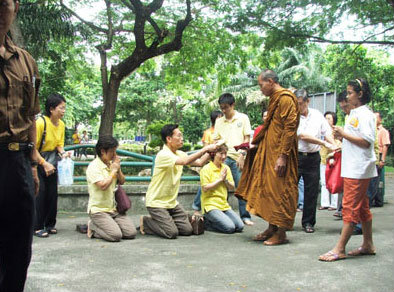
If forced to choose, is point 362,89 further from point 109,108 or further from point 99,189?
point 109,108

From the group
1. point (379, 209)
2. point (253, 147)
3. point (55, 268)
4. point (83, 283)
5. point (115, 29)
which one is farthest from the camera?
point (115, 29)

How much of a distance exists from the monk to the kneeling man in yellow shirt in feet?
3.28

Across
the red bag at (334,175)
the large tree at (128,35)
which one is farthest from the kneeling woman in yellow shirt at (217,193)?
the large tree at (128,35)

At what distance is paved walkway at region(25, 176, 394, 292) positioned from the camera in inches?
151

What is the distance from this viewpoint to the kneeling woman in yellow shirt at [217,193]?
636cm

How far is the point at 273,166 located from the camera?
5.36 m

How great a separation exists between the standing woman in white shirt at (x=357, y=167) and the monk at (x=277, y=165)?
68 cm

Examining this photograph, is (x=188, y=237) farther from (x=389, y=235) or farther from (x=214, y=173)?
(x=389, y=235)

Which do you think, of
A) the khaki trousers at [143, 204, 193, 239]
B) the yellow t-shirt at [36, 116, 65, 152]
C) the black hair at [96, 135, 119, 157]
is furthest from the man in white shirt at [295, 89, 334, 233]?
the yellow t-shirt at [36, 116, 65, 152]

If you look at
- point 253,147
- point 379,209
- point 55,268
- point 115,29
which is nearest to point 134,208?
point 253,147

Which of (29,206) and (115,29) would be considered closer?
(29,206)

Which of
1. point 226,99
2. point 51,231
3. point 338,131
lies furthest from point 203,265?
point 226,99

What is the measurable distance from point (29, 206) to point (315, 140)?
4.37m

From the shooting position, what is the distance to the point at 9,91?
2.75 metres
